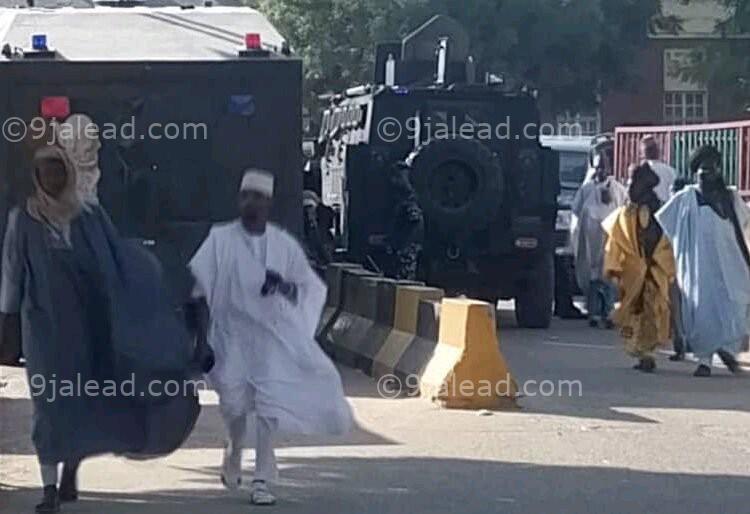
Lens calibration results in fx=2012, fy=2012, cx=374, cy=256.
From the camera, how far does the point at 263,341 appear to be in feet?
33.6

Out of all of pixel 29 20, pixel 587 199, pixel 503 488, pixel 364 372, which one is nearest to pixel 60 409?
pixel 503 488

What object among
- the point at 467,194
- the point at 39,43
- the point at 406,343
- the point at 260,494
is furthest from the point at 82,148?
the point at 467,194

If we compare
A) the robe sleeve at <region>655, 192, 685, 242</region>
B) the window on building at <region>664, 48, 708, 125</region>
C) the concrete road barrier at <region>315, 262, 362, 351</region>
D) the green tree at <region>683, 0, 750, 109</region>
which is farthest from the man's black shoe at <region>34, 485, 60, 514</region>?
the window on building at <region>664, 48, 708, 125</region>

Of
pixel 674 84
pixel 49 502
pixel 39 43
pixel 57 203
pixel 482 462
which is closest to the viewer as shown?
pixel 49 502

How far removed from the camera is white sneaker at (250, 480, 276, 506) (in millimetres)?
10141

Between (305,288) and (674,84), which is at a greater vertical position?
(674,84)

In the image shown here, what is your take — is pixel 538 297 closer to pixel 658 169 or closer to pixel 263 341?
pixel 658 169

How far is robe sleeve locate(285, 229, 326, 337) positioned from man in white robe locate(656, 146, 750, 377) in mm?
6679

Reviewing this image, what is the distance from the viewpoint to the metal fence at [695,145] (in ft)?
80.4

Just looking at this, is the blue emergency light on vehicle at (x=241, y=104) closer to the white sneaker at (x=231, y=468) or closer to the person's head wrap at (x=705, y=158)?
the person's head wrap at (x=705, y=158)

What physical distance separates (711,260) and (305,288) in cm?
704

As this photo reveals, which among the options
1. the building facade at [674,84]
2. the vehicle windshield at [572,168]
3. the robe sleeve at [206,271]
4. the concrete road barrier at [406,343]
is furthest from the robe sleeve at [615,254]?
the building facade at [674,84]

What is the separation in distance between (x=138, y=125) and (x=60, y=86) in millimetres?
627

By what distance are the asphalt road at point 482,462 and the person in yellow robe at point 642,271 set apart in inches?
32.8
